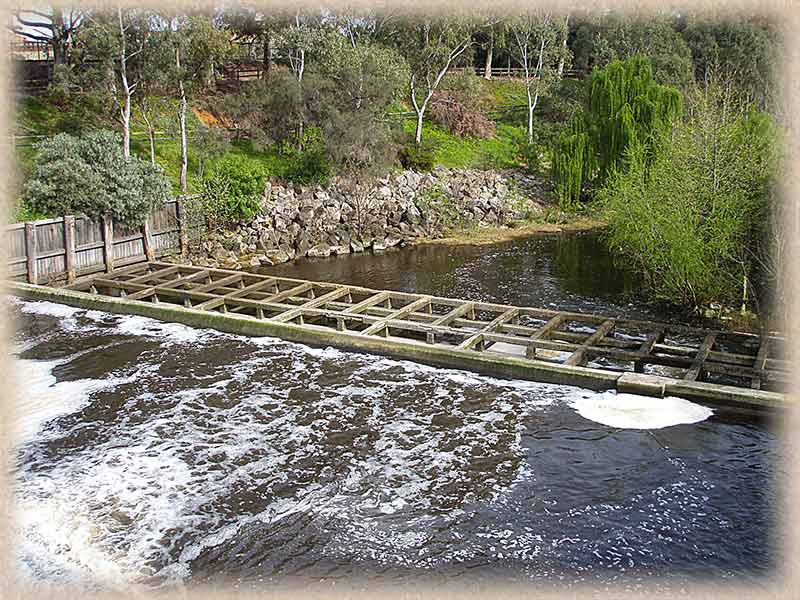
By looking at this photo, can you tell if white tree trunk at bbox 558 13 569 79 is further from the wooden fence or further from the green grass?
the wooden fence

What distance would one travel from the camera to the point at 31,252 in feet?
85.3

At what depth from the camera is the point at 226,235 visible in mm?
34375

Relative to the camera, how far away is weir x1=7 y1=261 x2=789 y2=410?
17.9m

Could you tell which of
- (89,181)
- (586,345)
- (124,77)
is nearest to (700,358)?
(586,345)

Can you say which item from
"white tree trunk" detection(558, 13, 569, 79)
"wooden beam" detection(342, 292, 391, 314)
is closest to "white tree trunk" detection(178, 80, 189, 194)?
"wooden beam" detection(342, 292, 391, 314)

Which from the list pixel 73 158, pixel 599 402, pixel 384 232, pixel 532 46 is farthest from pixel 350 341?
pixel 532 46

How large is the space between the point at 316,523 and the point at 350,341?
8.33 meters

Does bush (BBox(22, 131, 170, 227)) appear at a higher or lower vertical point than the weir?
higher

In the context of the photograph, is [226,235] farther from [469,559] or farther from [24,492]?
[469,559]

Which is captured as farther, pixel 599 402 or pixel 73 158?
pixel 73 158

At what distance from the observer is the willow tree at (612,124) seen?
38.4 m

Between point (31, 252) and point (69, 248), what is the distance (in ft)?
4.50

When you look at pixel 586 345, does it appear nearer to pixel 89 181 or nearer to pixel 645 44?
pixel 89 181

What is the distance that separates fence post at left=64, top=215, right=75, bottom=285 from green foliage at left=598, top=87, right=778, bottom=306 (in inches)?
732
